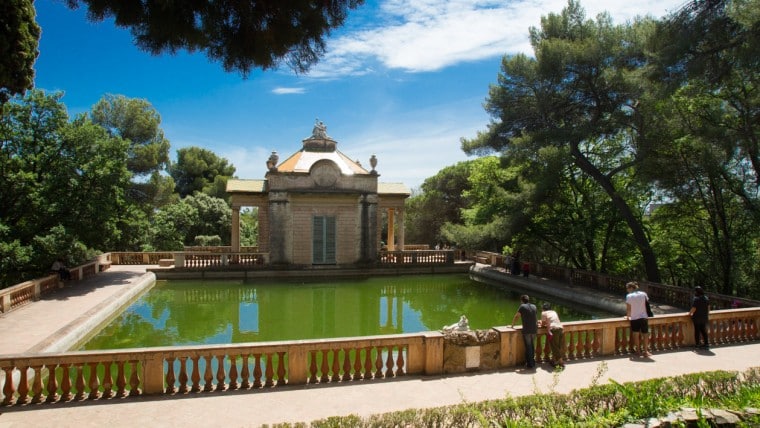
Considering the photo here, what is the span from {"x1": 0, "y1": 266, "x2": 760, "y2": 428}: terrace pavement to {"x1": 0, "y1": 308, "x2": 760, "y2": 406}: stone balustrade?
0.57ft

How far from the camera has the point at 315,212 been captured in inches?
917

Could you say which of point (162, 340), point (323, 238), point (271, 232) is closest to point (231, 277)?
point (271, 232)

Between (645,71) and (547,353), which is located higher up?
(645,71)

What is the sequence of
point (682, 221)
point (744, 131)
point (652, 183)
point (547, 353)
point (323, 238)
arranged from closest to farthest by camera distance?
point (547, 353) → point (744, 131) → point (652, 183) → point (682, 221) → point (323, 238)

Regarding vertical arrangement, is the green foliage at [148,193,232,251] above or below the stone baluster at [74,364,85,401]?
above

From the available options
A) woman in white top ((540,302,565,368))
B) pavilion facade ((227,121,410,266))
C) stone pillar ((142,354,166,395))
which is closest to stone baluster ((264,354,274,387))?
stone pillar ((142,354,166,395))

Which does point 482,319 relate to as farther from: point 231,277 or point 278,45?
point 231,277

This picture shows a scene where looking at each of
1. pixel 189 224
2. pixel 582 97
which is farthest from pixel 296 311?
pixel 189 224

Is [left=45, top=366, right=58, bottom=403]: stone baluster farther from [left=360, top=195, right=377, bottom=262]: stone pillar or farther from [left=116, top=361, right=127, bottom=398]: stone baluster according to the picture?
[left=360, top=195, right=377, bottom=262]: stone pillar

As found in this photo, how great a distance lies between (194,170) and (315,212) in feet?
91.1

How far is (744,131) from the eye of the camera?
1216 centimetres

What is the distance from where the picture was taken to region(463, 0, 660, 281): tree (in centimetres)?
1656

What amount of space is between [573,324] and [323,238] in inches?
659

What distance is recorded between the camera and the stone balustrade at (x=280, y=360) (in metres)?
5.90
